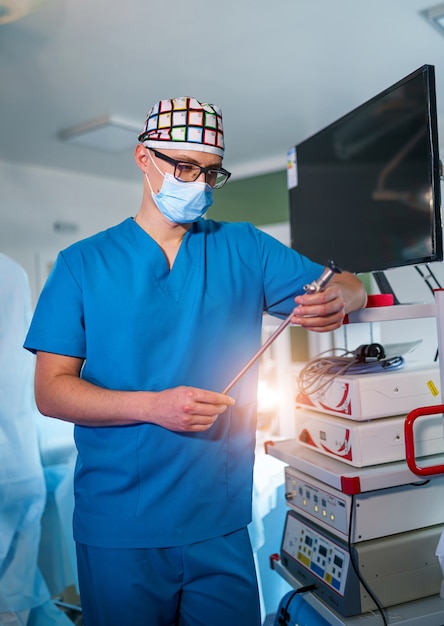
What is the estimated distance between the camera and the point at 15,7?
2041 millimetres

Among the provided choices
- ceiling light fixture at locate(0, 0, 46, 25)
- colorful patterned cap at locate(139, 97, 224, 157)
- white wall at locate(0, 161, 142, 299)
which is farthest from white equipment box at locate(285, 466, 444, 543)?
white wall at locate(0, 161, 142, 299)

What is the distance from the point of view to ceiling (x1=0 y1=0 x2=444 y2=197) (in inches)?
92.4

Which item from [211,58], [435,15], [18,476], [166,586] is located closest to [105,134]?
[211,58]

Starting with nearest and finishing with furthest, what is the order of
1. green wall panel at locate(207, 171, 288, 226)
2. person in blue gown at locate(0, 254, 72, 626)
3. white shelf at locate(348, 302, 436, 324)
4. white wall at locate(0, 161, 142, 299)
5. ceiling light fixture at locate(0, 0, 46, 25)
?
white shelf at locate(348, 302, 436, 324)
person in blue gown at locate(0, 254, 72, 626)
ceiling light fixture at locate(0, 0, 46, 25)
white wall at locate(0, 161, 142, 299)
green wall panel at locate(207, 171, 288, 226)

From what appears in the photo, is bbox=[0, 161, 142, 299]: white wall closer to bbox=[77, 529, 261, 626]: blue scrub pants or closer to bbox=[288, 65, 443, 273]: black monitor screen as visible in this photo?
bbox=[288, 65, 443, 273]: black monitor screen

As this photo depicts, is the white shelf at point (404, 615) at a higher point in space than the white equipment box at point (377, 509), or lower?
lower

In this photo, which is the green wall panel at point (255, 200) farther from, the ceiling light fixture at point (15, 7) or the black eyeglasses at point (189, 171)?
the black eyeglasses at point (189, 171)

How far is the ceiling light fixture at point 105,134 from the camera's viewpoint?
3.56 metres

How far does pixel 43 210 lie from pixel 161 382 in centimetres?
399

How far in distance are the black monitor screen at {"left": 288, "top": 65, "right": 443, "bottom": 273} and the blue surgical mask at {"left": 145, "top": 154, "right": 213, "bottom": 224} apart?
1.84 feet

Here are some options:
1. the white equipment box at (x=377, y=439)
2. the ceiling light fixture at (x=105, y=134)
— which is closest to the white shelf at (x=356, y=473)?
the white equipment box at (x=377, y=439)

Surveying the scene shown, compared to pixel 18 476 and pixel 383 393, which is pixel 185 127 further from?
pixel 18 476

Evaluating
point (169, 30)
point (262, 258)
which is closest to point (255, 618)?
point (262, 258)

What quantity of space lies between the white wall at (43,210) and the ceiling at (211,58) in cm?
74
